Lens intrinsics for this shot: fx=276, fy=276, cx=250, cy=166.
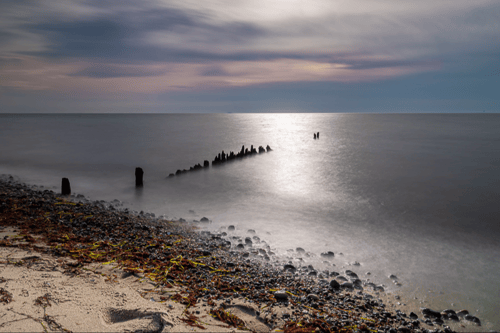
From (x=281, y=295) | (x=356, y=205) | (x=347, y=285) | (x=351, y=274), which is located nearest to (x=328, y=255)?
(x=351, y=274)

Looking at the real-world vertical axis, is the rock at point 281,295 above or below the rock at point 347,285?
above

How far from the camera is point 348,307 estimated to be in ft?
15.9

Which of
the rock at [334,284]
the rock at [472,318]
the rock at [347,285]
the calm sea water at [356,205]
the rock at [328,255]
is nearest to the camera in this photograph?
the rock at [472,318]

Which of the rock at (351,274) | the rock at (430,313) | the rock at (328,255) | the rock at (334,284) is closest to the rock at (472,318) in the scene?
the rock at (430,313)

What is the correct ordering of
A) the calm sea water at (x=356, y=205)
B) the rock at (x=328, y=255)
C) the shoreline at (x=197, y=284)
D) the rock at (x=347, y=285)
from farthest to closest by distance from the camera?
the rock at (x=328, y=255) → the calm sea water at (x=356, y=205) → the rock at (x=347, y=285) → the shoreline at (x=197, y=284)

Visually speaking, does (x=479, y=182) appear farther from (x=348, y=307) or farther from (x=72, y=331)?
(x=72, y=331)

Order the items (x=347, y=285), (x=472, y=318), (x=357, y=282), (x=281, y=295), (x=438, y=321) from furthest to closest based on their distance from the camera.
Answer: (x=357, y=282) < (x=347, y=285) < (x=472, y=318) < (x=438, y=321) < (x=281, y=295)

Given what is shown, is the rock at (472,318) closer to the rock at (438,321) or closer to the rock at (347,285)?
the rock at (438,321)

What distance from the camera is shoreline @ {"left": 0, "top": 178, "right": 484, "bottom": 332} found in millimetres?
4023

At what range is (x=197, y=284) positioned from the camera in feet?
16.1

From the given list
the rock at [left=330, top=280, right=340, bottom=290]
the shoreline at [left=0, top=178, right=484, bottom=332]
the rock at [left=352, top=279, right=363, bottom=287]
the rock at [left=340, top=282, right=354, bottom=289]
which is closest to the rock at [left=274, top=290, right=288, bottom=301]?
the shoreline at [left=0, top=178, right=484, bottom=332]

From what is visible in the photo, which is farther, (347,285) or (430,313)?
→ (347,285)

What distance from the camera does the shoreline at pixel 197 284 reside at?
13.2 ft

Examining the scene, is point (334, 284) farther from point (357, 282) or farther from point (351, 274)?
point (351, 274)
